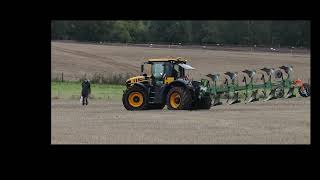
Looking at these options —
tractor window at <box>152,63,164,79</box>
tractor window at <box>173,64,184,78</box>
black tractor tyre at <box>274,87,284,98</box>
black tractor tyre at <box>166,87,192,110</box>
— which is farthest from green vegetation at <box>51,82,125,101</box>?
black tractor tyre at <box>166,87,192,110</box>

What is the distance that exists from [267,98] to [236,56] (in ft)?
51.3

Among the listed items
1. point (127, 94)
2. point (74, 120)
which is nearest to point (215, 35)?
point (127, 94)

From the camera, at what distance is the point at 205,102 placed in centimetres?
2184

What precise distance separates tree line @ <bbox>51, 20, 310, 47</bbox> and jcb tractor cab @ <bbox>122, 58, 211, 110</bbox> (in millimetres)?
9609

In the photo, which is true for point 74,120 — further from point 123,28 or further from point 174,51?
point 123,28

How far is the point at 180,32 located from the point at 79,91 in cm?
1176

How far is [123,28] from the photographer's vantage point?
43.0m

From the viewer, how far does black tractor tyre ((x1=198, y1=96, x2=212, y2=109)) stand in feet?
71.3

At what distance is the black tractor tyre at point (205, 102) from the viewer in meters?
21.7

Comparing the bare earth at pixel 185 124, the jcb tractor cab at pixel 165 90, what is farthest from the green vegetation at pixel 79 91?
the jcb tractor cab at pixel 165 90

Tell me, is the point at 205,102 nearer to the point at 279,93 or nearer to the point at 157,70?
the point at 157,70

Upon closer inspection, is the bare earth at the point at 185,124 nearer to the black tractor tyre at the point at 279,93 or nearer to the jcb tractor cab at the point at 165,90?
the black tractor tyre at the point at 279,93

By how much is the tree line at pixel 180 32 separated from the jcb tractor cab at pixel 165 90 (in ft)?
31.5

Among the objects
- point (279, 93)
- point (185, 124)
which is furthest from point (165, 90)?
point (279, 93)
